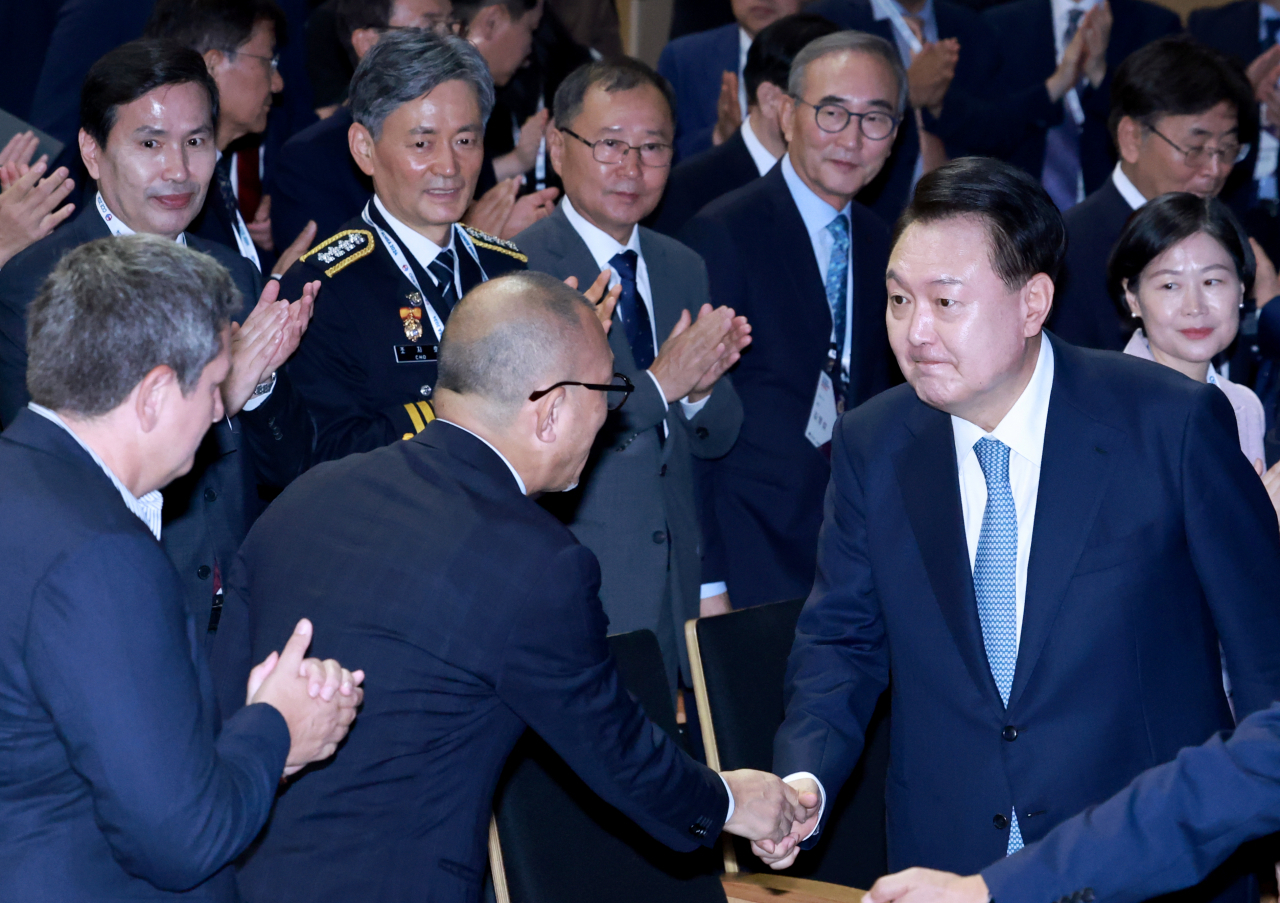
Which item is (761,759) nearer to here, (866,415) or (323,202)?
(866,415)

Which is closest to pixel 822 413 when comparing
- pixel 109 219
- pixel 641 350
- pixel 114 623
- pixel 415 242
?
pixel 641 350

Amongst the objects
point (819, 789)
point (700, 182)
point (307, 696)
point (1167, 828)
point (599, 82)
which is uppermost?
point (599, 82)

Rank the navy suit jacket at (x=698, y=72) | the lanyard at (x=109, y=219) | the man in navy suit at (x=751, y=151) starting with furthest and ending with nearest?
1. the navy suit jacket at (x=698, y=72)
2. the man in navy suit at (x=751, y=151)
3. the lanyard at (x=109, y=219)

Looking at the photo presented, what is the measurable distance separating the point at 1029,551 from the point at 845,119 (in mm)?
2154

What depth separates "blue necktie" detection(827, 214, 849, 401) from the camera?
4.09 meters

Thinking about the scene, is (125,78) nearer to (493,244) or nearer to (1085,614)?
(493,244)

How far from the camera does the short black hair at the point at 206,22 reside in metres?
3.93

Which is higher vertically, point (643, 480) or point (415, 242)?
point (415, 242)

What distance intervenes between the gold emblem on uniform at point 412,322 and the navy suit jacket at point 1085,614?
1312 millimetres


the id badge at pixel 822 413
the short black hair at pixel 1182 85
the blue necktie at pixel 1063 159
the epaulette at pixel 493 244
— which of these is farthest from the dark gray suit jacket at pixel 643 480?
the blue necktie at pixel 1063 159

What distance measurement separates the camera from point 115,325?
1.75 metres

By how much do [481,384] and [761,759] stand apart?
122 cm

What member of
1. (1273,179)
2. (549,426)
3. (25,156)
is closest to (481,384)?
(549,426)

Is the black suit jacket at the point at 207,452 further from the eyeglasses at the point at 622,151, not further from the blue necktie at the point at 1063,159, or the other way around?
the blue necktie at the point at 1063,159
